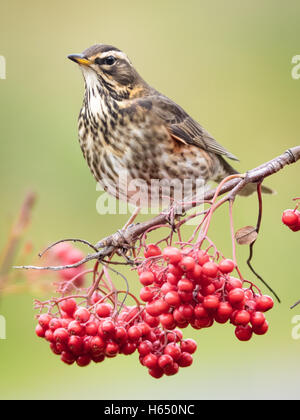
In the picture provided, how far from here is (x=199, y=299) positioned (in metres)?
1.57

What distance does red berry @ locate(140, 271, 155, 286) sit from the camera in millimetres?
1613

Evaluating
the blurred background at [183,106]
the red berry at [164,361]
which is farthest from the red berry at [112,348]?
the blurred background at [183,106]

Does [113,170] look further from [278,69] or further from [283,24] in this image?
[283,24]

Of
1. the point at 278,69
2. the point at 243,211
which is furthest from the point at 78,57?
the point at 278,69

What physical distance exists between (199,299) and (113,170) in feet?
3.69

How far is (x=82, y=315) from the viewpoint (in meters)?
1.72

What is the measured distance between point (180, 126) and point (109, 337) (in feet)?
4.24

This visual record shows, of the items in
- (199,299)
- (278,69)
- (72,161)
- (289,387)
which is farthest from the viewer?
(278,69)

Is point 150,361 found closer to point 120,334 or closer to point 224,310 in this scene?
point 120,334

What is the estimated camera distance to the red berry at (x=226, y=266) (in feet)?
5.04

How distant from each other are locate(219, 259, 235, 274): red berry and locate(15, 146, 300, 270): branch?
154 millimetres
